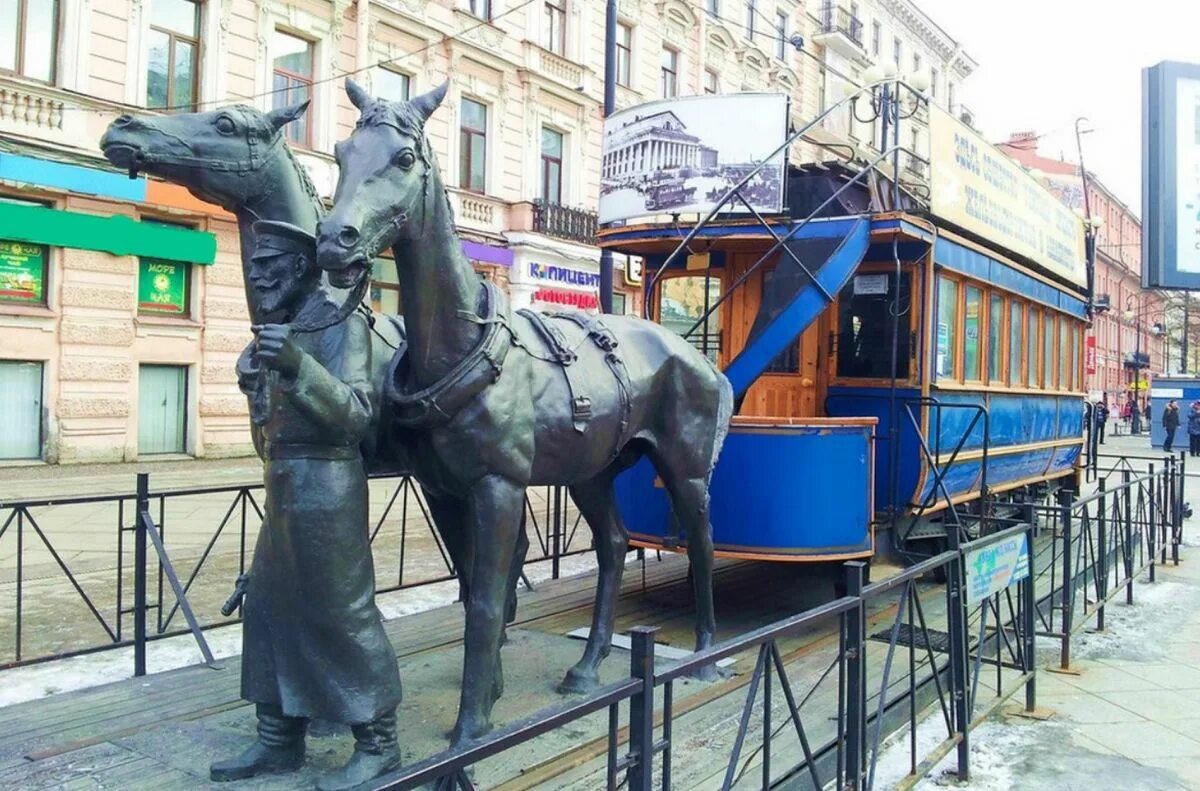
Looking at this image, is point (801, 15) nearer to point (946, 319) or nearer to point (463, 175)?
point (463, 175)

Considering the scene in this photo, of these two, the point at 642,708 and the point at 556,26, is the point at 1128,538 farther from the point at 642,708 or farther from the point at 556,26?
the point at 556,26

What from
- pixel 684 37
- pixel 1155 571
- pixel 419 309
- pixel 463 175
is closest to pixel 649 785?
pixel 419 309

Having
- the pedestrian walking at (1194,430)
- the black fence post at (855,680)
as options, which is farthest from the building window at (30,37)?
the pedestrian walking at (1194,430)

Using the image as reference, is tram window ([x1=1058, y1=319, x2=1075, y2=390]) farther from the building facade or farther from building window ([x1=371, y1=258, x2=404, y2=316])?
the building facade

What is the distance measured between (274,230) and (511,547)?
1.56m

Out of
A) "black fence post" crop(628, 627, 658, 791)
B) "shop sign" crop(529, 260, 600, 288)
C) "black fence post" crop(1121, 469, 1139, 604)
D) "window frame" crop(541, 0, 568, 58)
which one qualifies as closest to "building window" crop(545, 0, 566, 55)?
"window frame" crop(541, 0, 568, 58)

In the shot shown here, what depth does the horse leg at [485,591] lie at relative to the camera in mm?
3900

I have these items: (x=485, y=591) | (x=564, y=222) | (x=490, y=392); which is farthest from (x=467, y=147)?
(x=485, y=591)

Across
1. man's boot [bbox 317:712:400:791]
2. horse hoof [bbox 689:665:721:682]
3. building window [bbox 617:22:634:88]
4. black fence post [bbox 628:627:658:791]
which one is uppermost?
building window [bbox 617:22:634:88]

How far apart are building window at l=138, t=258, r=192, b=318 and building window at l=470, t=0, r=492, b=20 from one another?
29.6ft

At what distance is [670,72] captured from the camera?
28.1m

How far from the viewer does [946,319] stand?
7.73 m

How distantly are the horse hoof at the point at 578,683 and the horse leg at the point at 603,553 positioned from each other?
2.4 inches

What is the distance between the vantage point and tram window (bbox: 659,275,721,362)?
8.00 m
